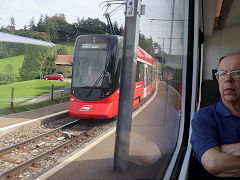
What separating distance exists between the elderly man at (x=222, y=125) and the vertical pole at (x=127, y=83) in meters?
0.34

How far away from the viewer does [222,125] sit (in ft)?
3.15

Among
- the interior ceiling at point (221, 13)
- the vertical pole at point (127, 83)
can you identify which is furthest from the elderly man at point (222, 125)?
the interior ceiling at point (221, 13)

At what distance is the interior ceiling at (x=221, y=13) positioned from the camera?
2986 millimetres

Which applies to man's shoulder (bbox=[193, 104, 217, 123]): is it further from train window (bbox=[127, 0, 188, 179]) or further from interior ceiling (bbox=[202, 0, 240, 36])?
interior ceiling (bbox=[202, 0, 240, 36])

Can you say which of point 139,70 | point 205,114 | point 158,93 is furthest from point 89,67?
point 205,114

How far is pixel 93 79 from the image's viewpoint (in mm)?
3957

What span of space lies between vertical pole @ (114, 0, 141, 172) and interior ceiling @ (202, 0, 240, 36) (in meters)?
2.12

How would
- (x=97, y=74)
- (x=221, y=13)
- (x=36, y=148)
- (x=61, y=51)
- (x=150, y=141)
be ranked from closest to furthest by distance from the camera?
(x=150, y=141)
(x=61, y=51)
(x=36, y=148)
(x=221, y=13)
(x=97, y=74)

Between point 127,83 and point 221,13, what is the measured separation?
3543 mm

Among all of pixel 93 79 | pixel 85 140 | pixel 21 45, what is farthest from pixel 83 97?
pixel 21 45

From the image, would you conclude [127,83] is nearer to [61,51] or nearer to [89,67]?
[61,51]

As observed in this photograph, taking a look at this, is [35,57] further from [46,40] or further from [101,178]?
[101,178]

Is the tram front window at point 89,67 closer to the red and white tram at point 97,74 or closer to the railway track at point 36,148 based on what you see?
the red and white tram at point 97,74

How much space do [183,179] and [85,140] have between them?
2.51m
